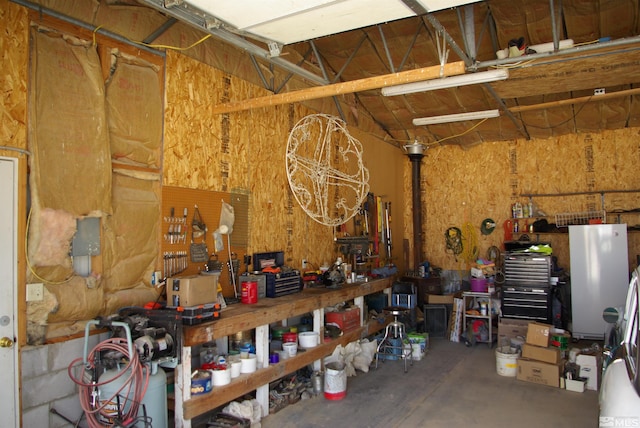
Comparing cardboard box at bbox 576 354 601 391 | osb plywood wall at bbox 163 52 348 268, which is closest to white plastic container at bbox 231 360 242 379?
osb plywood wall at bbox 163 52 348 268

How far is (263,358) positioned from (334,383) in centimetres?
79

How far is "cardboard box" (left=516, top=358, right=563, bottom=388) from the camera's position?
498 cm

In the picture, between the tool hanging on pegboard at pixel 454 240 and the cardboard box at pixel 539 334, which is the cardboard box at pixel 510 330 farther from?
the tool hanging on pegboard at pixel 454 240

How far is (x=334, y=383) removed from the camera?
4.48 m

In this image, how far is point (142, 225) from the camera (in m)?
3.75

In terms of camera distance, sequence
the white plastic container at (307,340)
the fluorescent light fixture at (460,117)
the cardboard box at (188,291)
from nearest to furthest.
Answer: the cardboard box at (188,291)
the white plastic container at (307,340)
the fluorescent light fixture at (460,117)

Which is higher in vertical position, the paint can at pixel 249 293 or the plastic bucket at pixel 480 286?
the paint can at pixel 249 293

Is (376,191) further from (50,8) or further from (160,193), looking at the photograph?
(50,8)

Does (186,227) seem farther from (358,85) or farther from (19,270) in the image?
(358,85)

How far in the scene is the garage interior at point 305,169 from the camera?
310cm

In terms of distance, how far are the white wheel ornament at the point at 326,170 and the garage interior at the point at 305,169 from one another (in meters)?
0.03

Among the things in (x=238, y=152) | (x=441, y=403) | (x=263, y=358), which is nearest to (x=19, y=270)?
(x=263, y=358)

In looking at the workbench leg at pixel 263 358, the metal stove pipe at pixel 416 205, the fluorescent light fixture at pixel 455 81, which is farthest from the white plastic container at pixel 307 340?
the metal stove pipe at pixel 416 205

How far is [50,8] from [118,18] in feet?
1.72
